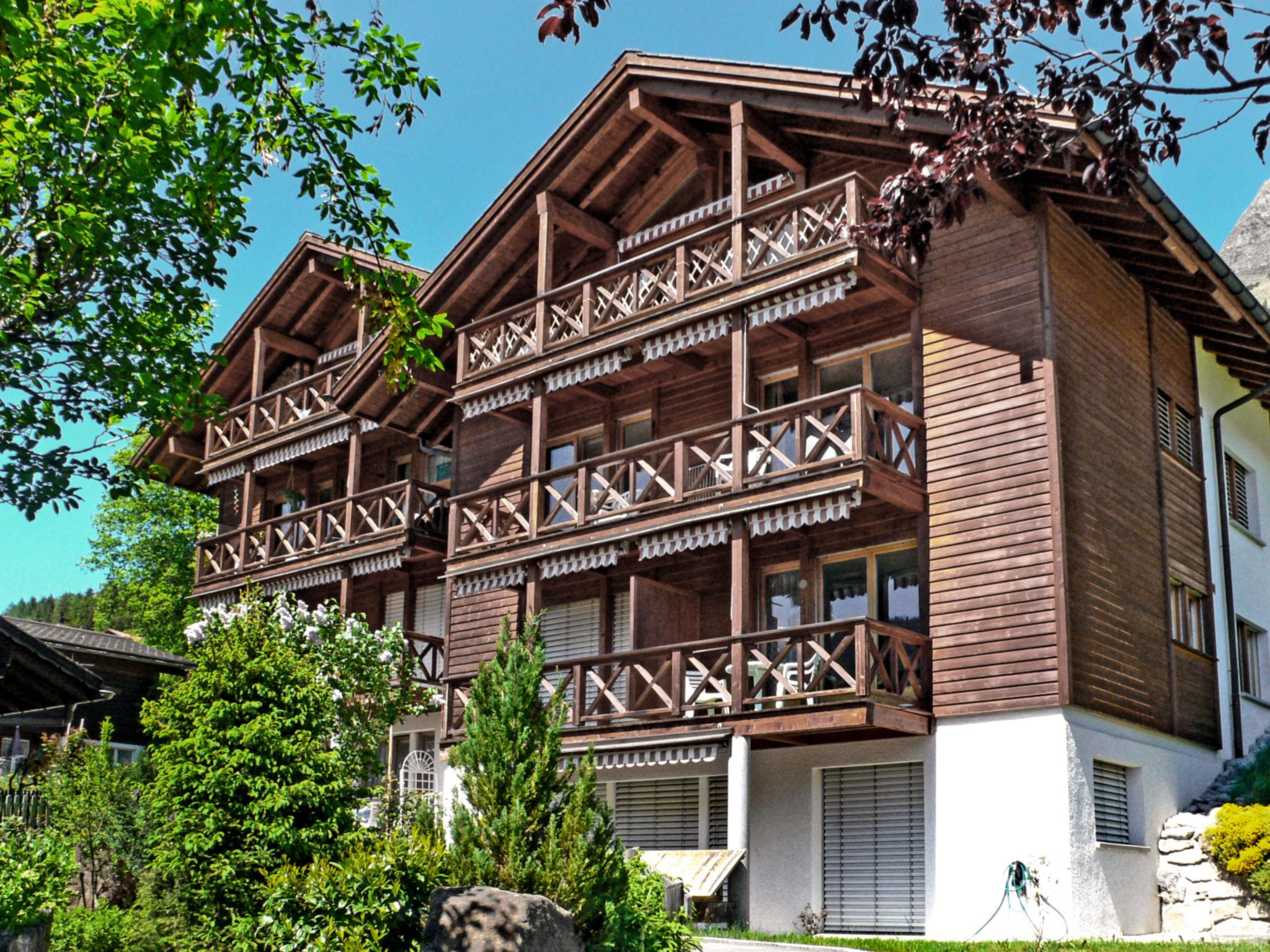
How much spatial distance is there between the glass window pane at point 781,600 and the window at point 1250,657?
7.21 metres

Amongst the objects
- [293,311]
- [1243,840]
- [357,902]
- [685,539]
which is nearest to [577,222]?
[685,539]

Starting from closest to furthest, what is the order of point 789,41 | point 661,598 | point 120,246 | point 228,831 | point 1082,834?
point 789,41 → point 228,831 → point 120,246 → point 1082,834 → point 661,598

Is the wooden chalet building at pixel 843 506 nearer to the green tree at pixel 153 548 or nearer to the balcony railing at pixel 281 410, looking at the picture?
the balcony railing at pixel 281 410

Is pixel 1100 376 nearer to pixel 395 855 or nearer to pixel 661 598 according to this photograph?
pixel 661 598

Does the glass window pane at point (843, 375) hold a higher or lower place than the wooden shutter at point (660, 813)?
higher

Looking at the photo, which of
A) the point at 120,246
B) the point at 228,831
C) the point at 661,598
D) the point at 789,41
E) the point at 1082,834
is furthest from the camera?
the point at 661,598

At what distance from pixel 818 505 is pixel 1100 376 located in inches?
172

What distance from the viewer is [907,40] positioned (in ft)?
22.1

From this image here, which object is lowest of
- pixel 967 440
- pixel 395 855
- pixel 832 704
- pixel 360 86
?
pixel 395 855

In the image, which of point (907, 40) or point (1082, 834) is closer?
point (907, 40)

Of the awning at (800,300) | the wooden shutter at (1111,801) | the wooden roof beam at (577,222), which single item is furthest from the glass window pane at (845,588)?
the wooden roof beam at (577,222)

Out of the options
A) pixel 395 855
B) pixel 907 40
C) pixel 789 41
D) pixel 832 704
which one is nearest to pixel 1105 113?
pixel 907 40

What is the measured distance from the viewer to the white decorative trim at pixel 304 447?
2808 centimetres

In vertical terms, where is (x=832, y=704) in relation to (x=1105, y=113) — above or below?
below
